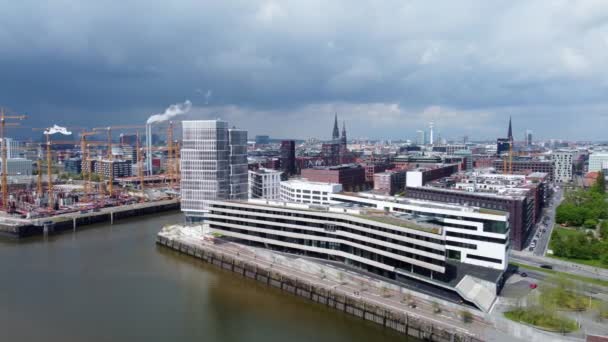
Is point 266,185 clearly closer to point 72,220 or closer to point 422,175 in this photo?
point 72,220

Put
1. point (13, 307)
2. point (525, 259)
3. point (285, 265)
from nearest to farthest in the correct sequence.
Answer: point (13, 307), point (285, 265), point (525, 259)

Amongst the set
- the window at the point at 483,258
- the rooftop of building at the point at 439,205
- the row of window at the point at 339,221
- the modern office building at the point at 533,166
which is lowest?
the window at the point at 483,258

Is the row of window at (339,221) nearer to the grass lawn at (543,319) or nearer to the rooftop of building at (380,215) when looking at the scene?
the rooftop of building at (380,215)

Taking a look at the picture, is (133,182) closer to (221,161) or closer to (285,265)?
(221,161)

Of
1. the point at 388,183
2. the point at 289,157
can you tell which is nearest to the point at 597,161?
the point at 388,183

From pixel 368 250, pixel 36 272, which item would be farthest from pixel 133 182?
pixel 368 250

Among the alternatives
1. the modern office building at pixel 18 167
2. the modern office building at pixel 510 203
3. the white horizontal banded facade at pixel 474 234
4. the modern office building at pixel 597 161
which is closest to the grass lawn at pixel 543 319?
the white horizontal banded facade at pixel 474 234
